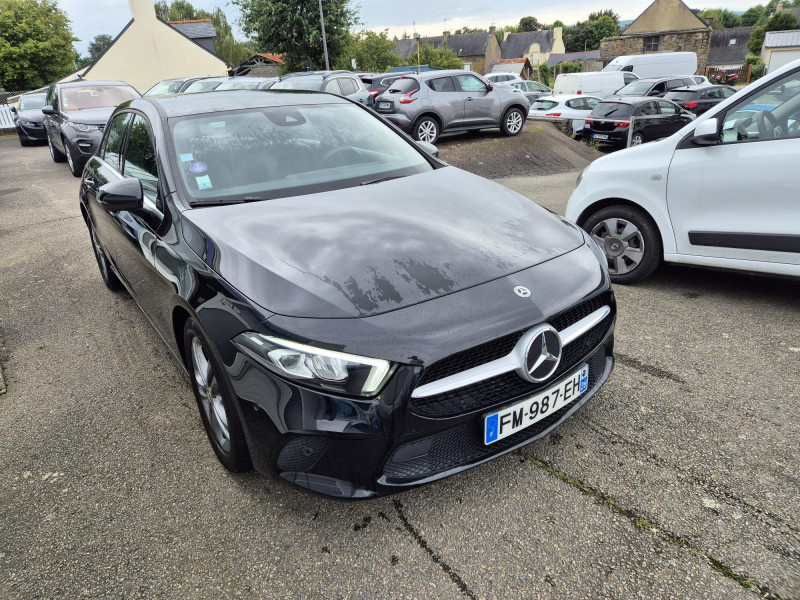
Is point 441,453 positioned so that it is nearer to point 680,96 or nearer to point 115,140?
point 115,140

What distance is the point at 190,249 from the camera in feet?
7.87

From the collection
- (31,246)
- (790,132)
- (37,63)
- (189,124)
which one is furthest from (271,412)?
(37,63)

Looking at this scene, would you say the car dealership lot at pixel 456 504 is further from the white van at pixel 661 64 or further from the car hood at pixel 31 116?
the white van at pixel 661 64

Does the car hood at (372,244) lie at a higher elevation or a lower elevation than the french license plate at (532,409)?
higher

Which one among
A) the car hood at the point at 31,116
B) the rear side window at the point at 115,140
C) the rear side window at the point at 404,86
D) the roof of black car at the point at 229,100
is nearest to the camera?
the roof of black car at the point at 229,100

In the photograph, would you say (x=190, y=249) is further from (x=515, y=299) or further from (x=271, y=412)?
(x=515, y=299)

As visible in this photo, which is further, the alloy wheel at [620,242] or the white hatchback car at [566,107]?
the white hatchback car at [566,107]

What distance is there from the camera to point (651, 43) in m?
50.0

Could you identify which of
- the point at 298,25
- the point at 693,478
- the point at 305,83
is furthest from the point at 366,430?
the point at 298,25

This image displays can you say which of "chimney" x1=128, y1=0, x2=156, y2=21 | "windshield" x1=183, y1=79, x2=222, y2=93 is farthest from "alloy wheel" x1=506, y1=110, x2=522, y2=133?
"chimney" x1=128, y1=0, x2=156, y2=21

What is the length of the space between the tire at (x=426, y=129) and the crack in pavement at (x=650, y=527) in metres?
9.94

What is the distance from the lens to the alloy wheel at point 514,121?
12.6 m

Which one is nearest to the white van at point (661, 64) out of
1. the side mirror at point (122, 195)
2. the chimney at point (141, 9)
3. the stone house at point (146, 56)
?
the stone house at point (146, 56)

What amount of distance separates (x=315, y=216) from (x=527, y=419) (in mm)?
1288
